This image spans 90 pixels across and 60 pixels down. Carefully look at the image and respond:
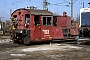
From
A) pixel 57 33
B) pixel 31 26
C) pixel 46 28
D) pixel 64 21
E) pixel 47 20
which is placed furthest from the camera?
pixel 64 21

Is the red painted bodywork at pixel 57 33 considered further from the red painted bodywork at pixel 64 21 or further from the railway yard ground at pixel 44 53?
the railway yard ground at pixel 44 53

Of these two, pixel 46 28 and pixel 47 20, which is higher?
pixel 47 20

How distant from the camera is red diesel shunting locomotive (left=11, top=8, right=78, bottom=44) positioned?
1648 cm

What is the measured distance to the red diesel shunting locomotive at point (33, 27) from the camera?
16.5 m

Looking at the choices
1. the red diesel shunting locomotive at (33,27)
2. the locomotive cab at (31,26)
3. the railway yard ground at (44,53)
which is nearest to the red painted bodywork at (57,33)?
the red diesel shunting locomotive at (33,27)

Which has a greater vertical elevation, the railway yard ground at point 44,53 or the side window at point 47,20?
the side window at point 47,20

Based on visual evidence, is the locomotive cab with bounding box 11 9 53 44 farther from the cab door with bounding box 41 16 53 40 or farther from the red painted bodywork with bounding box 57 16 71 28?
the red painted bodywork with bounding box 57 16 71 28

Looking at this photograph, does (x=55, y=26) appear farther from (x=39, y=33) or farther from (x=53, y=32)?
(x=39, y=33)

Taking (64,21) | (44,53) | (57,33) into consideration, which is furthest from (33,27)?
(44,53)

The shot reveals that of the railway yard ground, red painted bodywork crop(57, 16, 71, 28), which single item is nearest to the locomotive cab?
red painted bodywork crop(57, 16, 71, 28)

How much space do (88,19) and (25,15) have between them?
9908mm

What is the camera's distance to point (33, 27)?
1650 cm

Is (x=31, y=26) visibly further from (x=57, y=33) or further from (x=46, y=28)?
(x=57, y=33)

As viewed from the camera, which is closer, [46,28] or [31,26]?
[31,26]
